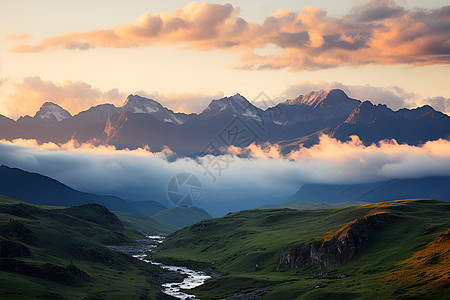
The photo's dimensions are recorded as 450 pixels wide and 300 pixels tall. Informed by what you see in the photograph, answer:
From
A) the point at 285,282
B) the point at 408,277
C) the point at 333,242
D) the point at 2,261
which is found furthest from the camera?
the point at 333,242

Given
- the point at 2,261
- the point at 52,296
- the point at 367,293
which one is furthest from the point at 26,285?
the point at 367,293

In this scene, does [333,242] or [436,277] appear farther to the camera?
[333,242]

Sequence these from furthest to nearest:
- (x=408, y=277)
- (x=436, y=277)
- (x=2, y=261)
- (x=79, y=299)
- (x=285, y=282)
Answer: (x=285, y=282), (x=2, y=261), (x=79, y=299), (x=408, y=277), (x=436, y=277)

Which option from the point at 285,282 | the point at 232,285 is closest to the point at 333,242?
the point at 285,282

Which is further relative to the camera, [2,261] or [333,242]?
[333,242]

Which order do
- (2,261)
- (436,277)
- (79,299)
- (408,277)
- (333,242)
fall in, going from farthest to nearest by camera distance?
(333,242), (2,261), (79,299), (408,277), (436,277)

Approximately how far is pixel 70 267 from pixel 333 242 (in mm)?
112492

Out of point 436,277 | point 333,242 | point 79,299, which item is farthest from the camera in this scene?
point 333,242

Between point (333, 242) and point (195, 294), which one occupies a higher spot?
point (333, 242)

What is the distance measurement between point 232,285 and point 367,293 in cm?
6859

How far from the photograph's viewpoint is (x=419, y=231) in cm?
18438

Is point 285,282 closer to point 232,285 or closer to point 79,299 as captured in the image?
point 232,285

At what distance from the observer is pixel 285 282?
175250mm

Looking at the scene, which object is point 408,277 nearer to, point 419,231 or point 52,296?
point 419,231
